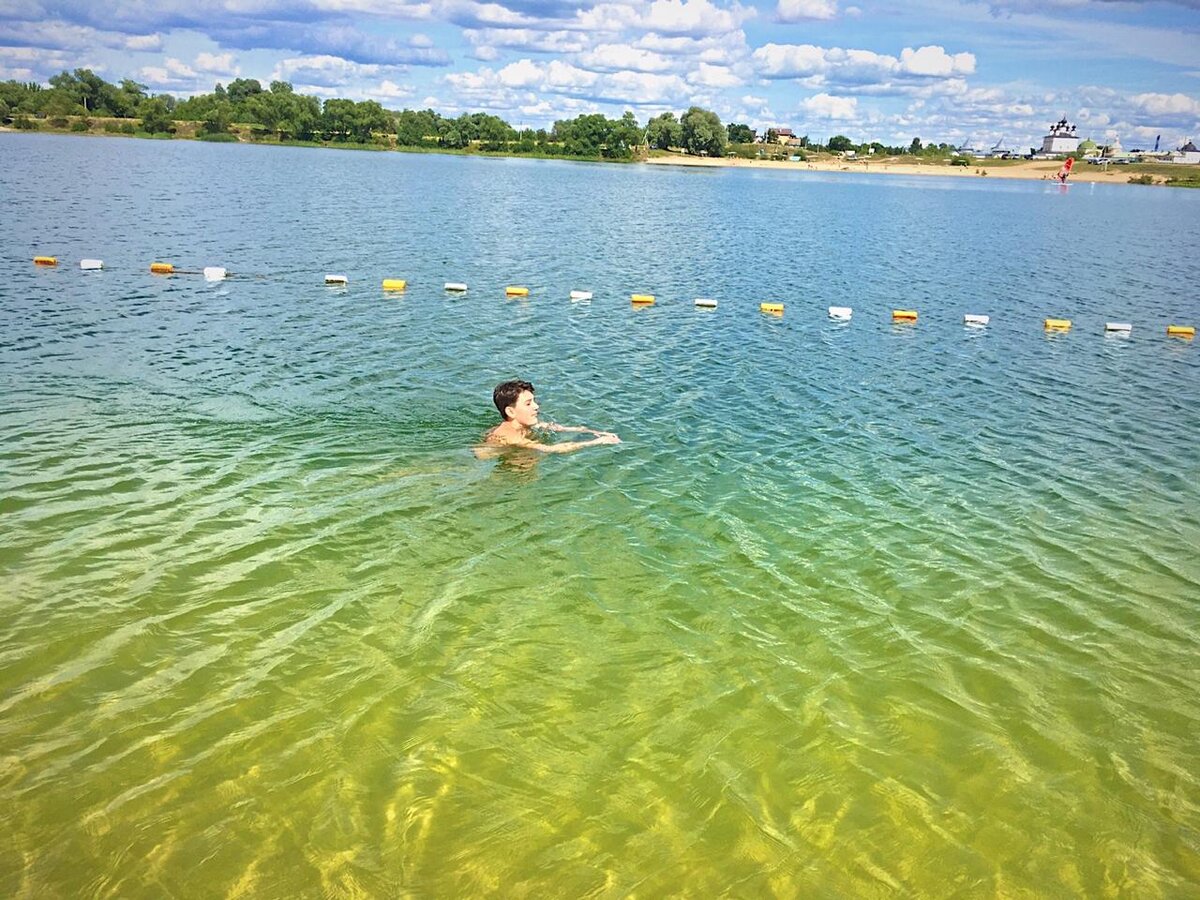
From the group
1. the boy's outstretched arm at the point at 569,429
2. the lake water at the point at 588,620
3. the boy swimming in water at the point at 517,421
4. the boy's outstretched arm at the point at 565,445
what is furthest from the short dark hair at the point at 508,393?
the boy's outstretched arm at the point at 569,429

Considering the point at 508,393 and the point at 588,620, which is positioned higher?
the point at 508,393

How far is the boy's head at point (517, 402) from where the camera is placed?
1556 cm

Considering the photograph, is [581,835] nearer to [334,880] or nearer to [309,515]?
[334,880]

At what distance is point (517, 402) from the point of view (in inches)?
613

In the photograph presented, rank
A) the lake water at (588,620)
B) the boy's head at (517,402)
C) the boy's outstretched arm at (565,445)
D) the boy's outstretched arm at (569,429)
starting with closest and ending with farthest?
1. the lake water at (588,620)
2. the boy's head at (517,402)
3. the boy's outstretched arm at (565,445)
4. the boy's outstretched arm at (569,429)

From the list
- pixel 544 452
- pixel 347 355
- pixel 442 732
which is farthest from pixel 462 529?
pixel 347 355

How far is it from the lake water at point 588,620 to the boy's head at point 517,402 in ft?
2.95

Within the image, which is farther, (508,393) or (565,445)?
(565,445)

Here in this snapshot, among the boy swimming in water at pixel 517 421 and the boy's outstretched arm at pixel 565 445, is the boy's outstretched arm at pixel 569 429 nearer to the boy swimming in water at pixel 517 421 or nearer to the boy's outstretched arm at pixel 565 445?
the boy's outstretched arm at pixel 565 445

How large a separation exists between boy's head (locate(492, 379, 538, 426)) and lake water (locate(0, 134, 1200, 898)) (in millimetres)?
900

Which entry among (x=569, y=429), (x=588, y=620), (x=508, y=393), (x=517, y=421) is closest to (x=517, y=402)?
(x=508, y=393)

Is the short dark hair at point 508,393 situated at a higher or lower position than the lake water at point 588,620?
higher

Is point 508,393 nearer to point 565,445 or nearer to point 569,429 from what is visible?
point 565,445

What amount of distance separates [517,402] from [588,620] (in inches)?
247
